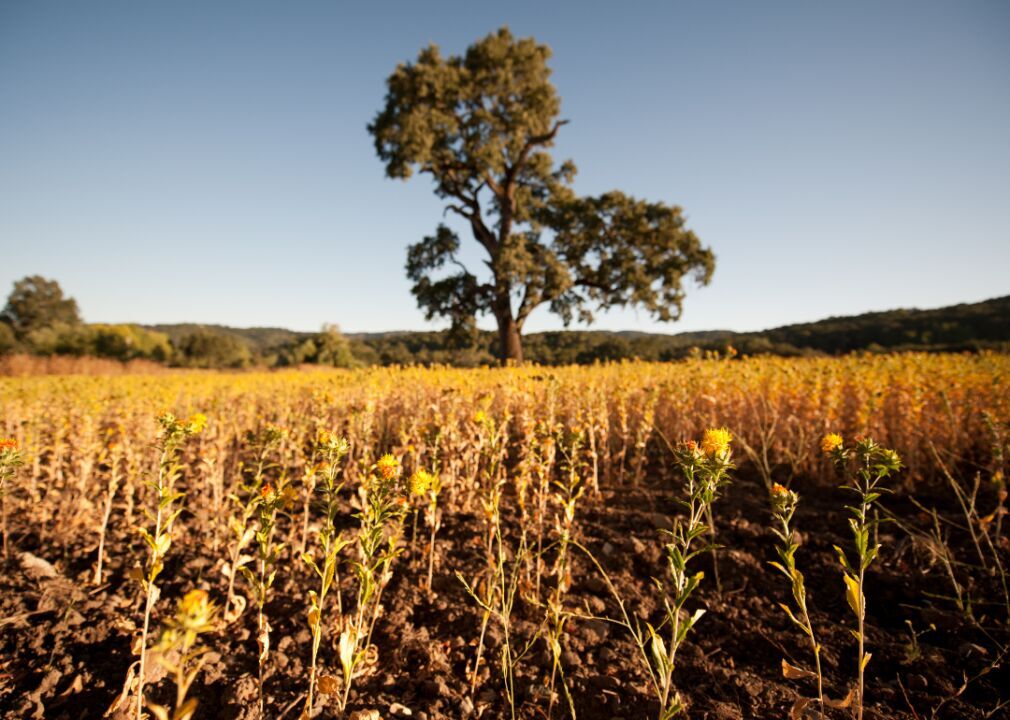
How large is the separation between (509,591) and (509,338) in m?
15.9

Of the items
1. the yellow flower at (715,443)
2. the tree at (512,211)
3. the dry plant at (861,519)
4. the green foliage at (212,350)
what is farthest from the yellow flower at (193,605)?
the green foliage at (212,350)

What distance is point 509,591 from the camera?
1858mm

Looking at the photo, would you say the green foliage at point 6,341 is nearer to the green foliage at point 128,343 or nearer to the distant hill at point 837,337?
the green foliage at point 128,343

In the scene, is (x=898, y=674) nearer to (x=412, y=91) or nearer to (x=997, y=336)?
(x=412, y=91)

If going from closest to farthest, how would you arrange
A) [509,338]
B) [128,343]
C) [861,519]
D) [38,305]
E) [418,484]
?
1. [861,519]
2. [418,484]
3. [509,338]
4. [128,343]
5. [38,305]

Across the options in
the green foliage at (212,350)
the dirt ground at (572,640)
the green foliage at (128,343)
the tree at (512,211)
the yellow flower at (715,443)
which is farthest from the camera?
the green foliage at (212,350)

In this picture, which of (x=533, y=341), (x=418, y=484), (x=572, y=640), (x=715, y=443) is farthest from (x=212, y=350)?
(x=715, y=443)

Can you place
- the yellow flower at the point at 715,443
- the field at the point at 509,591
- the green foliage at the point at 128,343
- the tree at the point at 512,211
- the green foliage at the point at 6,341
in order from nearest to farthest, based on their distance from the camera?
the yellow flower at the point at 715,443
the field at the point at 509,591
the tree at the point at 512,211
the green foliage at the point at 6,341
the green foliage at the point at 128,343

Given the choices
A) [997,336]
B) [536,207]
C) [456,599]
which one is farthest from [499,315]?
[997,336]

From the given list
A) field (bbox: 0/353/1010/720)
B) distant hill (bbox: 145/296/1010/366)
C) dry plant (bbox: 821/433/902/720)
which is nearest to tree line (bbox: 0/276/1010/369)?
distant hill (bbox: 145/296/1010/366)

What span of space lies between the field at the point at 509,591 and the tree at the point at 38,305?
63330mm

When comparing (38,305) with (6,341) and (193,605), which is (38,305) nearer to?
(6,341)

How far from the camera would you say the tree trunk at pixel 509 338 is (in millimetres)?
17562

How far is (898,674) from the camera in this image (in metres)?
1.64
